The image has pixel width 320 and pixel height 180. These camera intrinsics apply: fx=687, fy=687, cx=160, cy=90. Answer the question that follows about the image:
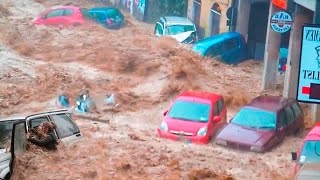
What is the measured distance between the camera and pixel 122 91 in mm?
22438

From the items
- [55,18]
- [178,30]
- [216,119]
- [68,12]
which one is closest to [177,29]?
[178,30]

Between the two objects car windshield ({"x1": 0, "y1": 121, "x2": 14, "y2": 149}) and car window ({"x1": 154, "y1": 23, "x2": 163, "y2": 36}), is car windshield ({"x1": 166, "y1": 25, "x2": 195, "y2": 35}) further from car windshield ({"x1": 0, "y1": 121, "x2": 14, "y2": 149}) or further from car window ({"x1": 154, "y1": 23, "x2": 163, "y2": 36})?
car windshield ({"x1": 0, "y1": 121, "x2": 14, "y2": 149})

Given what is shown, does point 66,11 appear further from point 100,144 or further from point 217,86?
point 100,144

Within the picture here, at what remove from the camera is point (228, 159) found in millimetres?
14844

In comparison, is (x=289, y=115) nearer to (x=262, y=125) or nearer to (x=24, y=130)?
(x=262, y=125)

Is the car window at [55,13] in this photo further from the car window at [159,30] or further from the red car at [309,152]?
the red car at [309,152]

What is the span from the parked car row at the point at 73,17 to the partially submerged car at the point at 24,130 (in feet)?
67.6

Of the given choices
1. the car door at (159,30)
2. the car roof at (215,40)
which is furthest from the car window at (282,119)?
the car door at (159,30)

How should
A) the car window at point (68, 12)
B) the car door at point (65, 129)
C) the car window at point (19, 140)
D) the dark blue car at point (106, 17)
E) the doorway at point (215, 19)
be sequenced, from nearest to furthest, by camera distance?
the car window at point (19, 140) < the car door at point (65, 129) < the doorway at point (215, 19) < the car window at point (68, 12) < the dark blue car at point (106, 17)

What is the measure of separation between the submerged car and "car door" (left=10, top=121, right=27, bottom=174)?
1995 centimetres

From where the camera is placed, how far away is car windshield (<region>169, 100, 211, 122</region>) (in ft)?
56.2

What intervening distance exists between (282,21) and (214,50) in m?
6.13

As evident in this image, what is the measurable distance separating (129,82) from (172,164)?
34.4ft

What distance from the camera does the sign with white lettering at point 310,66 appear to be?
488 inches
